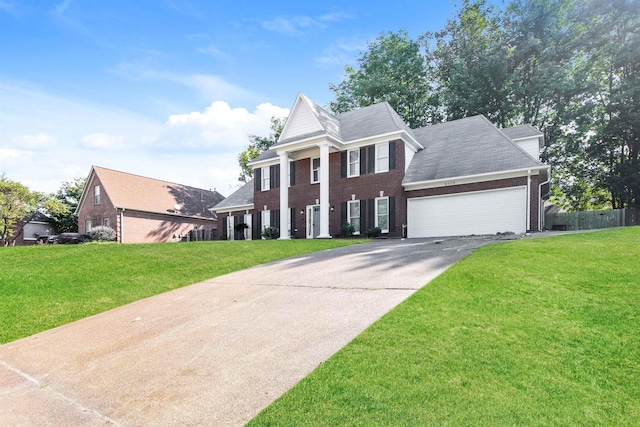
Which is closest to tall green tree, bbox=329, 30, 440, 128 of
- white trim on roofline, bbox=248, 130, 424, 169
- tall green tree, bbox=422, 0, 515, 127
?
tall green tree, bbox=422, 0, 515, 127

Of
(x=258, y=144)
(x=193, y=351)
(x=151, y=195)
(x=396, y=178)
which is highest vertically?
(x=258, y=144)

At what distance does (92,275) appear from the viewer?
8.66 m

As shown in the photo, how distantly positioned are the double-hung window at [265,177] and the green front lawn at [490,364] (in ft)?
59.8

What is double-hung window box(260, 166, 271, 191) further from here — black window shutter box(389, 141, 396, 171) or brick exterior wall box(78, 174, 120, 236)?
brick exterior wall box(78, 174, 120, 236)

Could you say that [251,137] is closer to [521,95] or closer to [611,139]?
[521,95]

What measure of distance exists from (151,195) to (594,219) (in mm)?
32607

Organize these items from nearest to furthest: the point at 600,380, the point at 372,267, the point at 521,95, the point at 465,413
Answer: the point at 465,413 → the point at 600,380 → the point at 372,267 → the point at 521,95

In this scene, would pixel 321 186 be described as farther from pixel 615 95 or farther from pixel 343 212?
pixel 615 95

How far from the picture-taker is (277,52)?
14289 mm

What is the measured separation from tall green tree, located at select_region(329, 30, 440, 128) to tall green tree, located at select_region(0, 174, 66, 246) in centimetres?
2965

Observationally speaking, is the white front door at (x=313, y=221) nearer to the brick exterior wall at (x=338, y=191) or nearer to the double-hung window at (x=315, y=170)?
the brick exterior wall at (x=338, y=191)

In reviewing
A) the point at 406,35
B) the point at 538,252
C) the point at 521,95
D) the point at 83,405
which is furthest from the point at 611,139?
the point at 83,405

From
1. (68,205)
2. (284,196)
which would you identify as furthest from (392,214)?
(68,205)

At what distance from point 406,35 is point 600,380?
1280 inches
